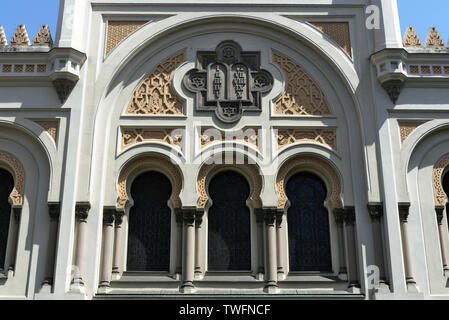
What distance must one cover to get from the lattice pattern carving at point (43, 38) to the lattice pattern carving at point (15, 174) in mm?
2578

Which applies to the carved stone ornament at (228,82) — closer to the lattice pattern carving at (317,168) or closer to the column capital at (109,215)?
the lattice pattern carving at (317,168)

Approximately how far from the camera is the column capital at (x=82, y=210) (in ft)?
40.7

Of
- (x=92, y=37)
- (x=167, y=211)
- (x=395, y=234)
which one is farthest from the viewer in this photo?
(x=92, y=37)

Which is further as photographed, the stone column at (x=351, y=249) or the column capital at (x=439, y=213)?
the column capital at (x=439, y=213)

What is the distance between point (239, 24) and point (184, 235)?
4.94 meters

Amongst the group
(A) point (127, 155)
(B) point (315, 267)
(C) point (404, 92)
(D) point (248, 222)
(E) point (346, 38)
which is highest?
(E) point (346, 38)

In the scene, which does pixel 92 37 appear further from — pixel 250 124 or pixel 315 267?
pixel 315 267

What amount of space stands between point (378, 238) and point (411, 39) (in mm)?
4602

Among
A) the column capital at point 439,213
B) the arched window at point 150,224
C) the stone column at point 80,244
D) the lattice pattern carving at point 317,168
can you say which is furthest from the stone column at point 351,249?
the stone column at point 80,244

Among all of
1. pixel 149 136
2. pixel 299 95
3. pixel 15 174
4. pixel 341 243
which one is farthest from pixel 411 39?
pixel 15 174

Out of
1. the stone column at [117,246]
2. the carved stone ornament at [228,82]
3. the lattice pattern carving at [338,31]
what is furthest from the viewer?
the lattice pattern carving at [338,31]

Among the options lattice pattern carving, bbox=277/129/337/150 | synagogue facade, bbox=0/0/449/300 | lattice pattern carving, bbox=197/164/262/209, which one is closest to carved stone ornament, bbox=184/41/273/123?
synagogue facade, bbox=0/0/449/300

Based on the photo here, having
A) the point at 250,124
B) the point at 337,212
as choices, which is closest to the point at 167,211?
the point at 250,124

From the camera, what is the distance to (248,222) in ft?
42.5
